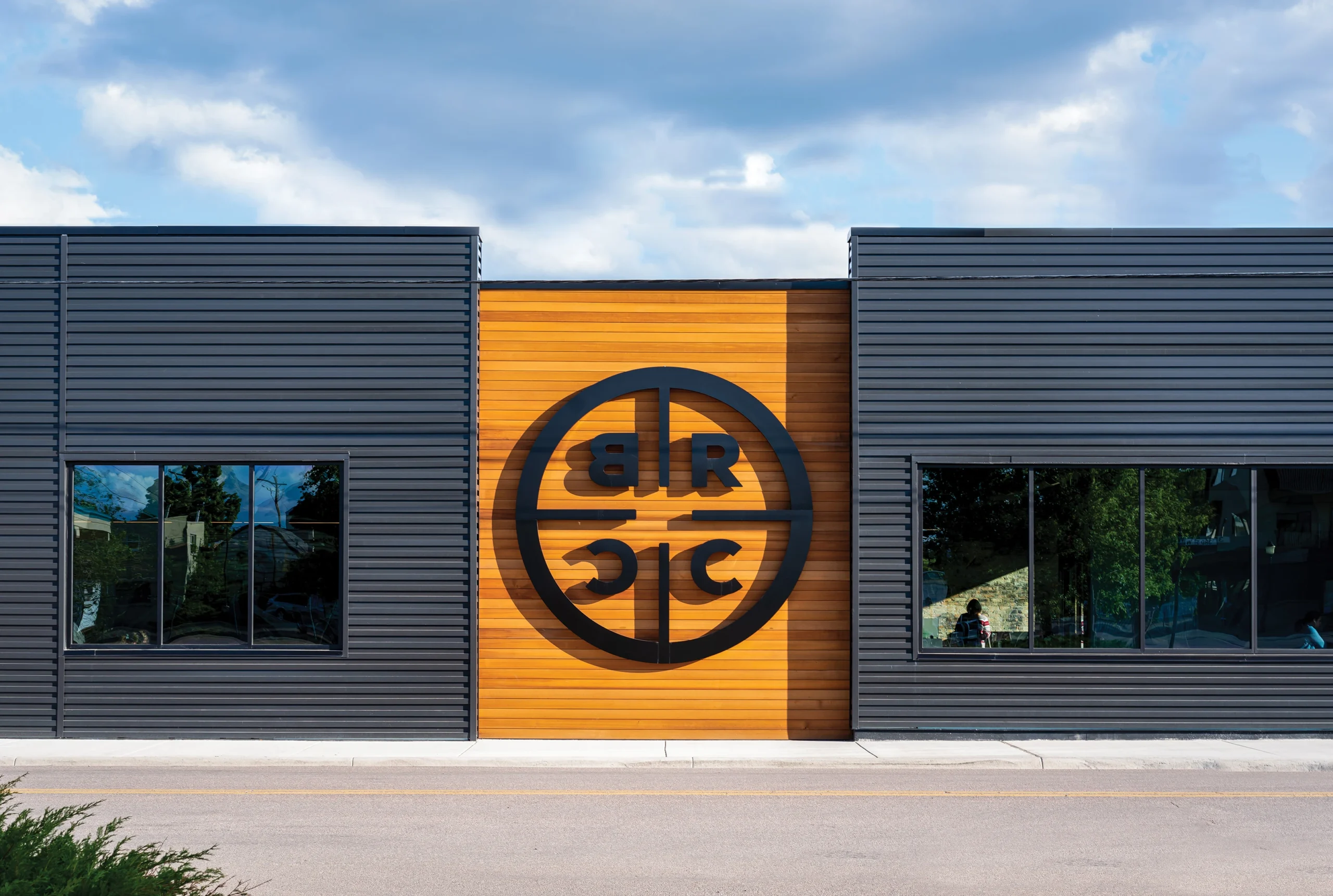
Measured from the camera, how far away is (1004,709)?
41.8ft

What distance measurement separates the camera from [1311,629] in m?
13.0

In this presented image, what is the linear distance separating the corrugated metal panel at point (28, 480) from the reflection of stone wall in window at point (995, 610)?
10675 mm

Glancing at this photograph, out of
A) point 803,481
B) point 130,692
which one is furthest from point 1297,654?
point 130,692

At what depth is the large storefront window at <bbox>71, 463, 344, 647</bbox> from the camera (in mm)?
12930

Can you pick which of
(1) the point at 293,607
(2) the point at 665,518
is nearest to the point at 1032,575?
(2) the point at 665,518

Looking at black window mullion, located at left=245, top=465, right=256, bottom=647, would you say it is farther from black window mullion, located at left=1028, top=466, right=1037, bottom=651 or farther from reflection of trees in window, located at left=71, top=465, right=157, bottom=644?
black window mullion, located at left=1028, top=466, right=1037, bottom=651

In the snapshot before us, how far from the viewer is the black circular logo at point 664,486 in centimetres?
1290

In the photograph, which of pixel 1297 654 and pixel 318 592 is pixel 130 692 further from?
pixel 1297 654

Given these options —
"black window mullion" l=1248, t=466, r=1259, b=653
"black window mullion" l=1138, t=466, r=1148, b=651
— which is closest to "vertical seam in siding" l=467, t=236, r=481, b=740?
"black window mullion" l=1138, t=466, r=1148, b=651

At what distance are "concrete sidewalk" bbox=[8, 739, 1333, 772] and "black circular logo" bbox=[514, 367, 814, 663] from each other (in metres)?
1.23

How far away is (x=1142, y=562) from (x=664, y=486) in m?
5.86

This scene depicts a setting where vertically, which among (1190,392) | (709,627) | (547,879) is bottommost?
(547,879)

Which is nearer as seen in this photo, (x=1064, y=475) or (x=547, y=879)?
(x=547, y=879)

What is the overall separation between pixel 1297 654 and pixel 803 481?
6278 millimetres
